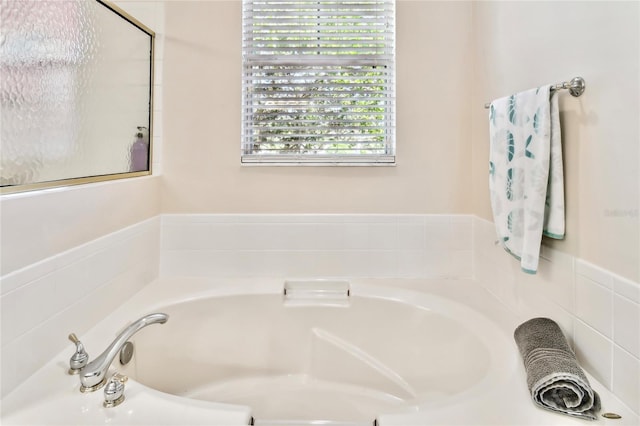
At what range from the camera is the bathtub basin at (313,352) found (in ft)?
5.06

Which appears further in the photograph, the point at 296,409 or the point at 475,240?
the point at 475,240

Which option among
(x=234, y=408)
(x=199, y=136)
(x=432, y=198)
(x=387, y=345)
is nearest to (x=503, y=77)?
(x=432, y=198)

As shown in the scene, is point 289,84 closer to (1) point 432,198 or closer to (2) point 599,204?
(1) point 432,198

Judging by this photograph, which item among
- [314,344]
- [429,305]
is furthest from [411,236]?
[314,344]

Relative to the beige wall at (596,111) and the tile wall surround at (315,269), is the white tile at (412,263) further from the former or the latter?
the beige wall at (596,111)

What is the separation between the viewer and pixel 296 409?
5.18ft

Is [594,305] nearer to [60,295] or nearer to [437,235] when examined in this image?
[437,235]

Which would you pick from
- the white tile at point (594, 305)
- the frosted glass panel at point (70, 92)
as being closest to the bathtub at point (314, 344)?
the white tile at point (594, 305)

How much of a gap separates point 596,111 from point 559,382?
72cm

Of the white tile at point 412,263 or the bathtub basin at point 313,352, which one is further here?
the white tile at point 412,263

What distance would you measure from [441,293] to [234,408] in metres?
1.13

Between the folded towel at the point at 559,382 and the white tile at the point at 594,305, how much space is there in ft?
0.34

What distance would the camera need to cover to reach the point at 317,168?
198 cm

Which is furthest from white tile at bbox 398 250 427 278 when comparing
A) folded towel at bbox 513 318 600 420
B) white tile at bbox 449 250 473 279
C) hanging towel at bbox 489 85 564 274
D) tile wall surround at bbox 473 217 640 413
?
folded towel at bbox 513 318 600 420
